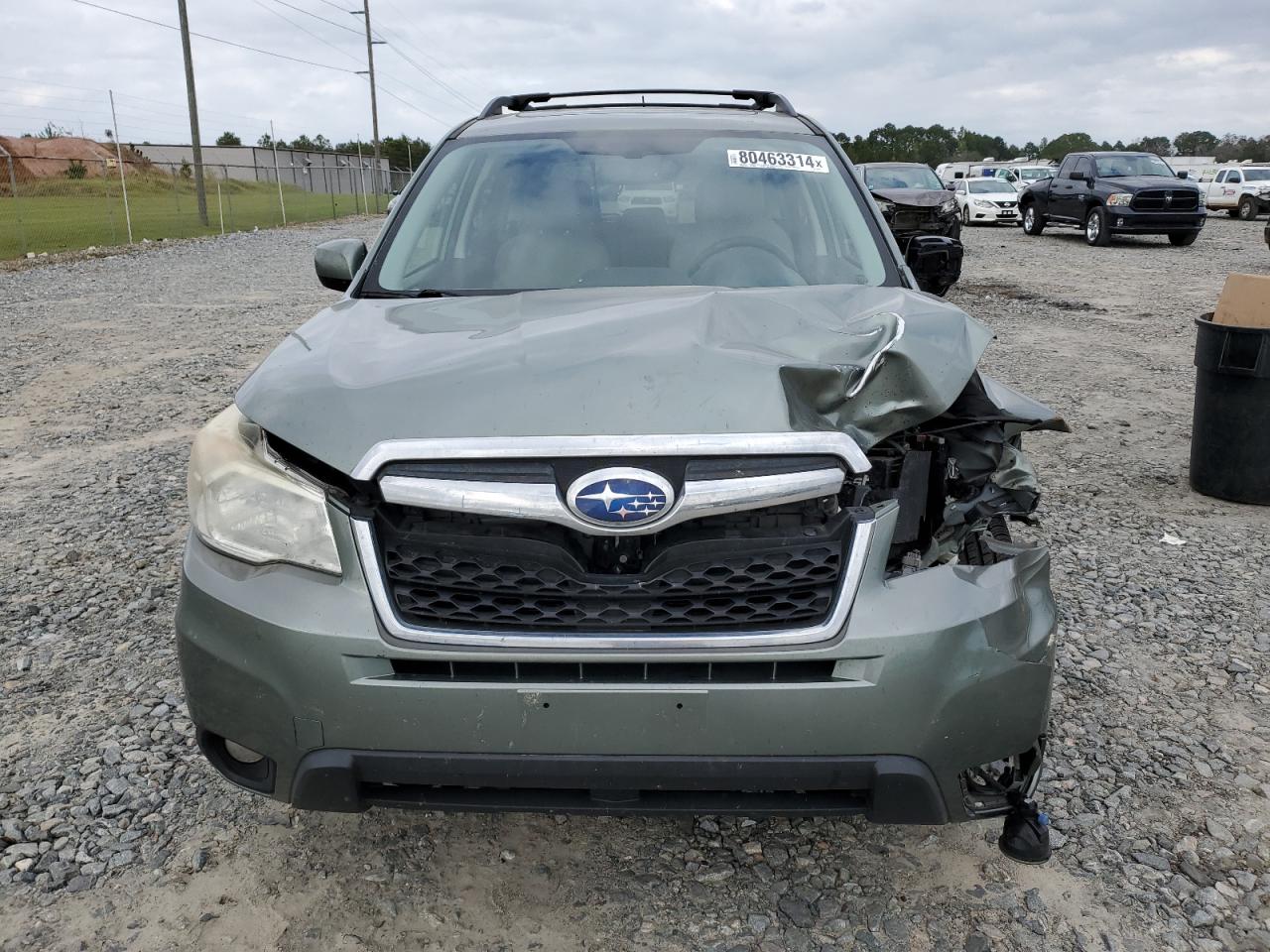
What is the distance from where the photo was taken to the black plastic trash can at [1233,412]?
5.28 metres

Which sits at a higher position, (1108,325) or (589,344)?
(589,344)

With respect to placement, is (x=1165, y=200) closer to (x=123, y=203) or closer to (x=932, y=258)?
(x=932, y=258)

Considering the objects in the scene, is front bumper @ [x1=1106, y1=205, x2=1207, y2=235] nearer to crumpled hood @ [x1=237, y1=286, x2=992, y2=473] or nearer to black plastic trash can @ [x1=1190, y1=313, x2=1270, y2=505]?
black plastic trash can @ [x1=1190, y1=313, x2=1270, y2=505]

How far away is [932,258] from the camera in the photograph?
3.56 metres

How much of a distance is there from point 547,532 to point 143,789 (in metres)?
1.59

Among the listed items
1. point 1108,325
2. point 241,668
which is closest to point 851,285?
point 241,668

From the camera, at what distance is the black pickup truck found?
20484 millimetres

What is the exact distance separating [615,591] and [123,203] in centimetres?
3357

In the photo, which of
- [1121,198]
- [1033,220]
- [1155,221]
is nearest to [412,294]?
[1121,198]

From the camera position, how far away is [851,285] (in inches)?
120

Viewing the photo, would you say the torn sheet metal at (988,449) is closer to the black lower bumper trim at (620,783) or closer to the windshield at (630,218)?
the black lower bumper trim at (620,783)

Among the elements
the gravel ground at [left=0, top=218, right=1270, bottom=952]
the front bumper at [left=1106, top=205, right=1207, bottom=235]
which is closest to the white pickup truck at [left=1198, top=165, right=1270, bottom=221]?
the front bumper at [left=1106, top=205, right=1207, bottom=235]

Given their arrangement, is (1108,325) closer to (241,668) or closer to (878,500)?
(878,500)

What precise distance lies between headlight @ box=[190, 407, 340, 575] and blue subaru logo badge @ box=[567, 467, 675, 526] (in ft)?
1.67
